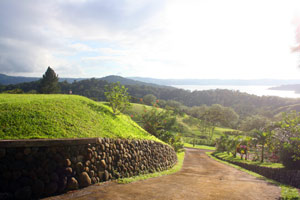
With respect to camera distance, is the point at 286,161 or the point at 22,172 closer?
the point at 22,172

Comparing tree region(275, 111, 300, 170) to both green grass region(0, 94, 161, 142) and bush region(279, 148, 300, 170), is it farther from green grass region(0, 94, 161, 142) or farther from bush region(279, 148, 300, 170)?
green grass region(0, 94, 161, 142)

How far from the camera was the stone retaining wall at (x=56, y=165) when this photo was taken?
444 centimetres

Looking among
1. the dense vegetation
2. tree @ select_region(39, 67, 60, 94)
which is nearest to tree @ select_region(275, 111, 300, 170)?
tree @ select_region(39, 67, 60, 94)

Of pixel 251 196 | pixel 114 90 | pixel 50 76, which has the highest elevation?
pixel 50 76

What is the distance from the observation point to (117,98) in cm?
1152

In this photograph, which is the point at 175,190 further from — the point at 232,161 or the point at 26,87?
the point at 26,87

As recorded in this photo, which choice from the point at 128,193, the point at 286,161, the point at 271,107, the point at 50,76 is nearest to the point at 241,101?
the point at 271,107

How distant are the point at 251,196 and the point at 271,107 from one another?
445 ft

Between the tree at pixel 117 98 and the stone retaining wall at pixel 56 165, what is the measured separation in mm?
3812

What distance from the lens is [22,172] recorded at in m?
4.58

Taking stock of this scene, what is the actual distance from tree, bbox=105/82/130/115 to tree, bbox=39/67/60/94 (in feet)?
176

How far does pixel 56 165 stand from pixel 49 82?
62.0m

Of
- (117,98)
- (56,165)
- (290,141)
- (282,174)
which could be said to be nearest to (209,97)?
(282,174)

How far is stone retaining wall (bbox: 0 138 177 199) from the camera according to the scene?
4438mm
